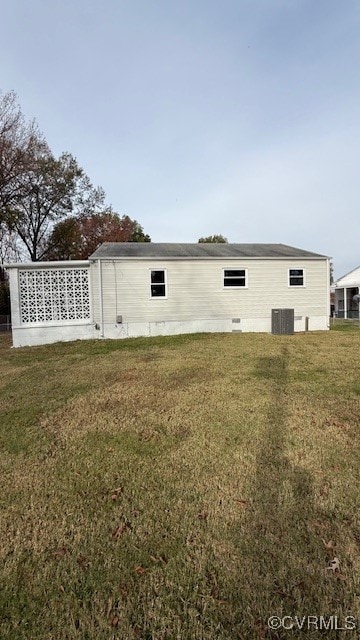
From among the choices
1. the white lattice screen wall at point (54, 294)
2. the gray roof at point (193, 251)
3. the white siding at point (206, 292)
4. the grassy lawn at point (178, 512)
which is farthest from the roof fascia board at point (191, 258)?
the grassy lawn at point (178, 512)

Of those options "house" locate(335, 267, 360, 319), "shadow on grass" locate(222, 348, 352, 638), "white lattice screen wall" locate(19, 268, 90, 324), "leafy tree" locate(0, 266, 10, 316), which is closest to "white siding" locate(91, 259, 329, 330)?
"white lattice screen wall" locate(19, 268, 90, 324)

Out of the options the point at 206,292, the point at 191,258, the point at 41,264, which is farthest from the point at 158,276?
the point at 41,264

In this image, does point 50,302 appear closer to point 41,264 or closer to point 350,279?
point 41,264

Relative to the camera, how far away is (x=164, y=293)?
41.0 ft

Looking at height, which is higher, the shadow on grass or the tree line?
the tree line

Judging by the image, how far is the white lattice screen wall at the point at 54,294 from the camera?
11531 millimetres

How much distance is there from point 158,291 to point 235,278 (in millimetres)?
3165

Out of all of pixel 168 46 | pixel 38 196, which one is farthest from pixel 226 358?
pixel 38 196

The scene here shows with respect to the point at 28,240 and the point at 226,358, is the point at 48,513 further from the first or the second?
the point at 28,240

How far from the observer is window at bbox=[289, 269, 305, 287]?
13414mm

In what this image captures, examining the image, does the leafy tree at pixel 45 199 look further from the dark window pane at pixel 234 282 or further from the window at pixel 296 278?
the window at pixel 296 278

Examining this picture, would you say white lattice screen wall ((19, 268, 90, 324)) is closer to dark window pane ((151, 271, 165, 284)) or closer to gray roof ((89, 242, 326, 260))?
gray roof ((89, 242, 326, 260))

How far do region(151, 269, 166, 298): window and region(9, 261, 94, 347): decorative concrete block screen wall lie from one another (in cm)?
237

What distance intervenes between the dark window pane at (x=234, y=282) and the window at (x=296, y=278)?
6.80 ft
